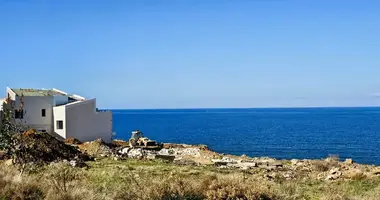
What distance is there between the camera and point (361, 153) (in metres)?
57.2

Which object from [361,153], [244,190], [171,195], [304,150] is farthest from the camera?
[304,150]

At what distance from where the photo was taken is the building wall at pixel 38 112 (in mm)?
45594

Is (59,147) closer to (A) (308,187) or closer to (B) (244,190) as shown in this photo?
(A) (308,187)

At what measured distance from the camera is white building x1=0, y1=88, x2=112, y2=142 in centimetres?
4556

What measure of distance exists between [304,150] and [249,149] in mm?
7273

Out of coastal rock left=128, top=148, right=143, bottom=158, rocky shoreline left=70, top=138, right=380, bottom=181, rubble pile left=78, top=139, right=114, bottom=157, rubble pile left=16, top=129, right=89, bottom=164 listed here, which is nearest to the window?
rubble pile left=78, top=139, right=114, bottom=157

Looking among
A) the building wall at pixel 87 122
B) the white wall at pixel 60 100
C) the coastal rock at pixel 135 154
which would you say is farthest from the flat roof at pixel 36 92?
the coastal rock at pixel 135 154

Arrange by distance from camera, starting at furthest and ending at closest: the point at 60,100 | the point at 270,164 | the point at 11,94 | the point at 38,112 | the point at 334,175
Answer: the point at 60,100, the point at 38,112, the point at 11,94, the point at 270,164, the point at 334,175

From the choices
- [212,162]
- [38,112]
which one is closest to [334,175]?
[212,162]

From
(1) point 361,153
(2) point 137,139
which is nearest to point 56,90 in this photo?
(2) point 137,139

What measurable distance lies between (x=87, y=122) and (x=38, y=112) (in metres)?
4.78

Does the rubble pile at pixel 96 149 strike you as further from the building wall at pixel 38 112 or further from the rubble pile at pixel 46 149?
the building wall at pixel 38 112

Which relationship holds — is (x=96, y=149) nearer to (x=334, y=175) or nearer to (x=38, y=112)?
(x=38, y=112)

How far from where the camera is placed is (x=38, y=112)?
46156mm
